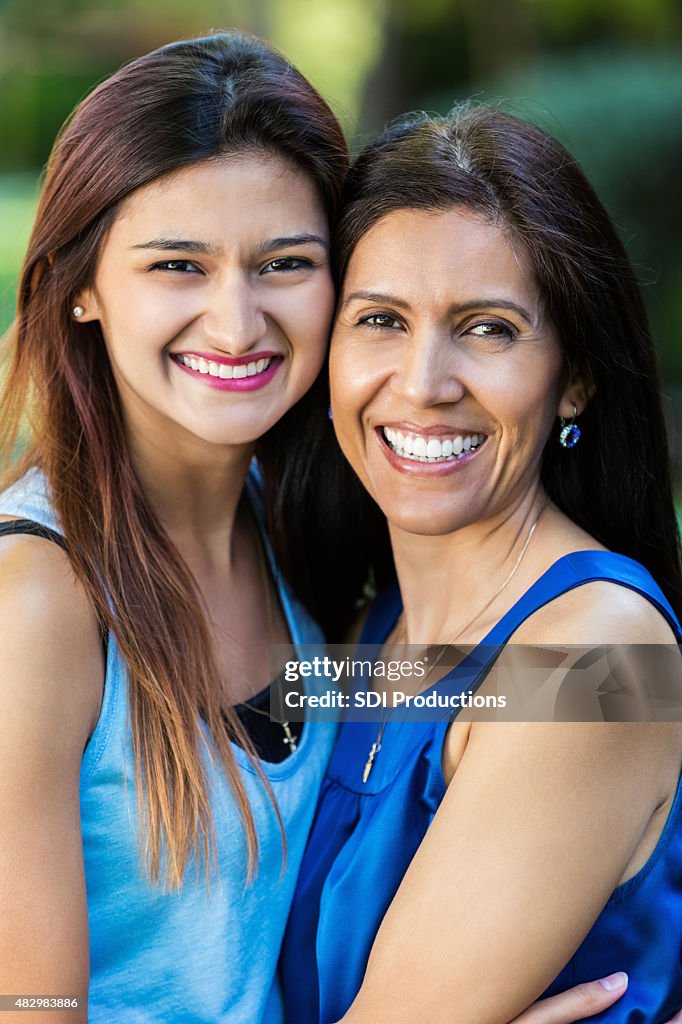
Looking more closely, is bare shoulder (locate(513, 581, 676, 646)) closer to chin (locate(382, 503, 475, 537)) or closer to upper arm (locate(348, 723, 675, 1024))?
upper arm (locate(348, 723, 675, 1024))

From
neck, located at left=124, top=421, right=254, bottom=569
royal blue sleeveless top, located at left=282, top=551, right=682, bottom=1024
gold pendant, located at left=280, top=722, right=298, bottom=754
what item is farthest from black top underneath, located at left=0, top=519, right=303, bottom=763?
neck, located at left=124, top=421, right=254, bottom=569

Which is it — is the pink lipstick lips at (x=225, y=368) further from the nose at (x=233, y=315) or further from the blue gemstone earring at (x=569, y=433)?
the blue gemstone earring at (x=569, y=433)

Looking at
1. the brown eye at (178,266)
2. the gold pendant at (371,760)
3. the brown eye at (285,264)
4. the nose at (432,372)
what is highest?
the brown eye at (285,264)

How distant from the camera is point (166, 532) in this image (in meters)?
2.47

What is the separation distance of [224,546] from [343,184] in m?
0.82

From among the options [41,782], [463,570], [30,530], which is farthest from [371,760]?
[30,530]

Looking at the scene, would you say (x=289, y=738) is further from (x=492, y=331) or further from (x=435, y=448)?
(x=492, y=331)

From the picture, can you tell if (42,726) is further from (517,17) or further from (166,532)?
(517,17)

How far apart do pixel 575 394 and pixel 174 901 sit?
1.23 metres

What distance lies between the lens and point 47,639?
198 cm

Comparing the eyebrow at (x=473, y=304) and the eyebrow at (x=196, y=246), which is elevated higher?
the eyebrow at (x=196, y=246)

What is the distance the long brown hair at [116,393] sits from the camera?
2152mm

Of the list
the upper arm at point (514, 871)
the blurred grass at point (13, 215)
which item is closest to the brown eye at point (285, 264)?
the upper arm at point (514, 871)

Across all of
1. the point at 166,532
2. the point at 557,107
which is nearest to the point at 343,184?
the point at 166,532
